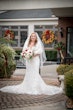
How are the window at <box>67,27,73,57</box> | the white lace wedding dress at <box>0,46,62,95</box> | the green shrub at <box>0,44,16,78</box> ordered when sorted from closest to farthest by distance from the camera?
1. the white lace wedding dress at <box>0,46,62,95</box>
2. the green shrub at <box>0,44,16,78</box>
3. the window at <box>67,27,73,57</box>

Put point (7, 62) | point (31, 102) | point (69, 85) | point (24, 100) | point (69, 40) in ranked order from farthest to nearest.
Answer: point (69, 40) → point (7, 62) → point (24, 100) → point (31, 102) → point (69, 85)

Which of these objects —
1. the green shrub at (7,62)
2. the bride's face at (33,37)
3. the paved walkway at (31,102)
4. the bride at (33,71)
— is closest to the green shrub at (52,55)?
the green shrub at (7,62)

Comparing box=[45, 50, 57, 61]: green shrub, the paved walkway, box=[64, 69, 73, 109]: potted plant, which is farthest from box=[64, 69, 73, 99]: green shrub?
box=[45, 50, 57, 61]: green shrub

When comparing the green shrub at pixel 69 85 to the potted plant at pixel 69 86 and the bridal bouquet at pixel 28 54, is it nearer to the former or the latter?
the potted plant at pixel 69 86

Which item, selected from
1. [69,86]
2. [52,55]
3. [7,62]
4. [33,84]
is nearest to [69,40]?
[52,55]

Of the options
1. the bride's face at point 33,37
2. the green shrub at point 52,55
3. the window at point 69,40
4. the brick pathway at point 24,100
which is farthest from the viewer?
the green shrub at point 52,55

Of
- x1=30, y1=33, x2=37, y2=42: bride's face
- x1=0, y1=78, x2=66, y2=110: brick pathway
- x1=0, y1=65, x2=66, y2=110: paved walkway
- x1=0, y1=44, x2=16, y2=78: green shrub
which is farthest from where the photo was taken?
x1=0, y1=44, x2=16, y2=78: green shrub

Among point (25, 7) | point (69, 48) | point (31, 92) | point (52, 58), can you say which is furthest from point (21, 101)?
point (52, 58)

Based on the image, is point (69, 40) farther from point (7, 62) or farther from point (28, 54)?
point (28, 54)

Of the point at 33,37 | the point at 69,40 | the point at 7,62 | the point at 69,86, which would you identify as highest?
the point at 33,37

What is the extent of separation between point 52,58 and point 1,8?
1294cm

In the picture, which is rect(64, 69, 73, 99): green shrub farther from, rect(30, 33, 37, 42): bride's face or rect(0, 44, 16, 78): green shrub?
rect(0, 44, 16, 78): green shrub

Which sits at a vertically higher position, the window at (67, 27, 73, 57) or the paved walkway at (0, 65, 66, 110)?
the window at (67, 27, 73, 57)

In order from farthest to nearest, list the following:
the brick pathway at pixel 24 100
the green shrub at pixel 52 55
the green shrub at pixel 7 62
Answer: the green shrub at pixel 52 55 → the green shrub at pixel 7 62 → the brick pathway at pixel 24 100
